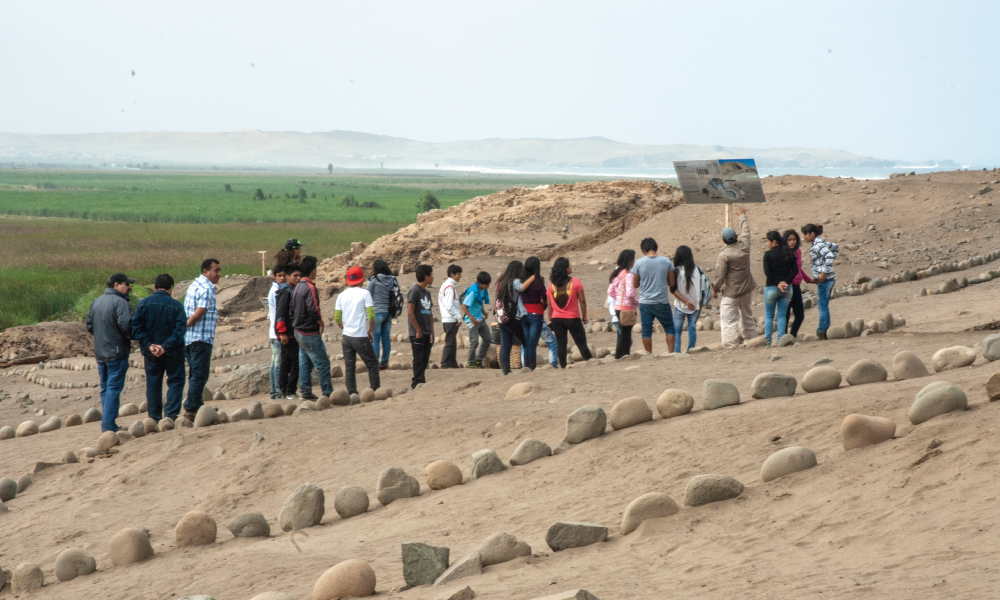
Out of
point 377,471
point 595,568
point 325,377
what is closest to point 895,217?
point 325,377

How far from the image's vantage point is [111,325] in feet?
32.0

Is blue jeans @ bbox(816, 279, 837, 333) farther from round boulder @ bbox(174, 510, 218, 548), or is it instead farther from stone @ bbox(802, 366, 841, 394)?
round boulder @ bbox(174, 510, 218, 548)

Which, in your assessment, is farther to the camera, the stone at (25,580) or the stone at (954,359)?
the stone at (954,359)

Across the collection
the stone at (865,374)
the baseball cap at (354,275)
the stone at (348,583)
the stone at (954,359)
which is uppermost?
the baseball cap at (354,275)

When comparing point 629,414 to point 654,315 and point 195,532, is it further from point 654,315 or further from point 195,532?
point 654,315

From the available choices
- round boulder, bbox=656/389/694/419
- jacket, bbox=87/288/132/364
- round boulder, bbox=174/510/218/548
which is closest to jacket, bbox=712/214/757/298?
round boulder, bbox=656/389/694/419

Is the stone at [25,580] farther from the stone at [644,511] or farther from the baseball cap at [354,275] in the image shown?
the baseball cap at [354,275]

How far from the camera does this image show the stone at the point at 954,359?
23.6ft

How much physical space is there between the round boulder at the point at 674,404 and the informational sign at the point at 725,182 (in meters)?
7.50

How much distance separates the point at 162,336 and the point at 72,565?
423 cm

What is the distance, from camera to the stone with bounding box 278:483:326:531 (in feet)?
20.4

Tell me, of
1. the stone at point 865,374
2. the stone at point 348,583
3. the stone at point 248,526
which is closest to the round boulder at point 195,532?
the stone at point 248,526

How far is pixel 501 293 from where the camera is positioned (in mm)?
10883

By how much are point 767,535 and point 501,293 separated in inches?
262
